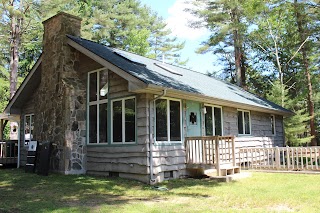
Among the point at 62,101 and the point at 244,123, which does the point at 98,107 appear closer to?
the point at 62,101

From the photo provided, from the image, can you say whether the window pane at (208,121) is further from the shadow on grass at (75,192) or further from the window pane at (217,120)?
the shadow on grass at (75,192)

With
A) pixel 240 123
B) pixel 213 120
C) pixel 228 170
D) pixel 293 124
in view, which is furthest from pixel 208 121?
pixel 293 124

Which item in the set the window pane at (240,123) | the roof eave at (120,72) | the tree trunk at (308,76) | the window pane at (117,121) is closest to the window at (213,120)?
the window pane at (240,123)

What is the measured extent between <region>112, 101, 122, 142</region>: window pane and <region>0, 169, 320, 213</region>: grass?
4.18 feet

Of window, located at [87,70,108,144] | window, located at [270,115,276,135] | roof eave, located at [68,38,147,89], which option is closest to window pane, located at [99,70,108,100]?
window, located at [87,70,108,144]

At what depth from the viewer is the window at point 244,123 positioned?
13.2 metres

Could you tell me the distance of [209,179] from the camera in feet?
30.7

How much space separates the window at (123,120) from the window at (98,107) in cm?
43

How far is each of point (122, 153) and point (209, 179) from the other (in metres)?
2.75

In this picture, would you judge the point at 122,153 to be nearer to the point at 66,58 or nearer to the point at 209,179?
the point at 209,179

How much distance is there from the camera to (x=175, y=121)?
9.64 m

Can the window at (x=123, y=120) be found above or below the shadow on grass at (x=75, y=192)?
above

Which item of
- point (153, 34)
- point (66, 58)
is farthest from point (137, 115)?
point (153, 34)

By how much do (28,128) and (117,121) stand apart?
5850mm
